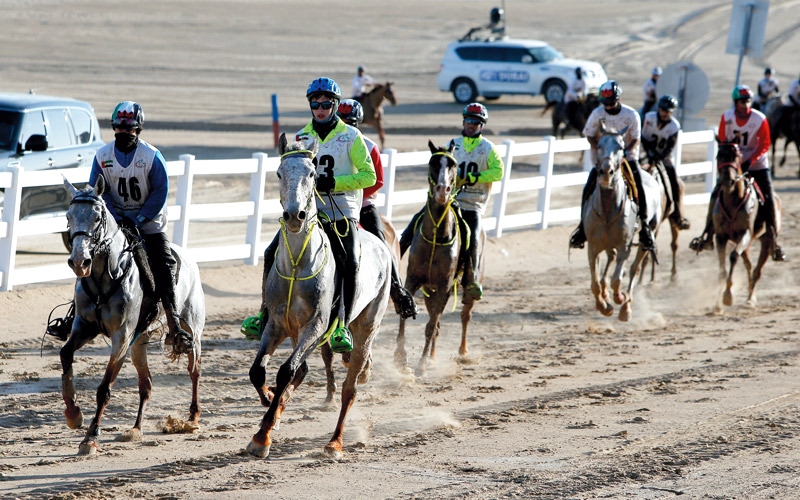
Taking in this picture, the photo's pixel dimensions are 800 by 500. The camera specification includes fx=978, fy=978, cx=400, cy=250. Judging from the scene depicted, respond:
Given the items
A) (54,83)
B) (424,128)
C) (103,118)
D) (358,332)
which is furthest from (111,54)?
(358,332)

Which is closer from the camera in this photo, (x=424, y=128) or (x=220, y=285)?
(x=220, y=285)

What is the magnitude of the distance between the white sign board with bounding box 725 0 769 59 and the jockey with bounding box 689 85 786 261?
7773mm

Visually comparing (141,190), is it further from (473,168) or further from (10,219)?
(10,219)

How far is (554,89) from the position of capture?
37.7 metres

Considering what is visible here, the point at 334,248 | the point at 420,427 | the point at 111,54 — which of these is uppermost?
the point at 111,54

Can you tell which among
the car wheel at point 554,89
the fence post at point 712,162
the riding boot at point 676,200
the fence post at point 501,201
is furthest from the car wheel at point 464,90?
the riding boot at point 676,200

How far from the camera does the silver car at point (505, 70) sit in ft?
124

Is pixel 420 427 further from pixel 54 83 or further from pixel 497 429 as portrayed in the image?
pixel 54 83

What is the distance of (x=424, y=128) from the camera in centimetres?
3131

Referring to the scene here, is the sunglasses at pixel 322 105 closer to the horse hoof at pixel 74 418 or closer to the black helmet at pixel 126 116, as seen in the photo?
the black helmet at pixel 126 116

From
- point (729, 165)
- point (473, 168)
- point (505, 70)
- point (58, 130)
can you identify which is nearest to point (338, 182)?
point (473, 168)

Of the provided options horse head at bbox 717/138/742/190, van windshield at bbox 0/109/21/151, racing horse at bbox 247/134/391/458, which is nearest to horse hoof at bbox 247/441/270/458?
racing horse at bbox 247/134/391/458

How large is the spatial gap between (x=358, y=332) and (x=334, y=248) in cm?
84

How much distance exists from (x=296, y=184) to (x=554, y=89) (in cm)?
3235
